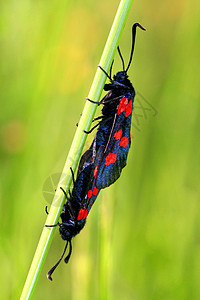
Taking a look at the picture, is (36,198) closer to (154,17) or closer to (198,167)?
(198,167)

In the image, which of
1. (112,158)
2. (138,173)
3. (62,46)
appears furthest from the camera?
(62,46)

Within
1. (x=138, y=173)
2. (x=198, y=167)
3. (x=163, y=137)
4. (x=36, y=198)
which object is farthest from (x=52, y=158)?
(x=198, y=167)

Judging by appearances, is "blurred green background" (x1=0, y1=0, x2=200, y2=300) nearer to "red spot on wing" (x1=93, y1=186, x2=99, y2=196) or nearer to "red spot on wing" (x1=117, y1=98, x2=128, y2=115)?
"red spot on wing" (x1=93, y1=186, x2=99, y2=196)

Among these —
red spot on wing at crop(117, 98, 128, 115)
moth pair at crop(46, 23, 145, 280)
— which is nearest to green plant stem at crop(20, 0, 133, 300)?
moth pair at crop(46, 23, 145, 280)

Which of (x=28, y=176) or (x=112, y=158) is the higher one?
(x=112, y=158)

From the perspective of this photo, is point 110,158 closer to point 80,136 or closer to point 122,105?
point 122,105

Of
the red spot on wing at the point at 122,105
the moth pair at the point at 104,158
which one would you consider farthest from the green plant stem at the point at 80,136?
the red spot on wing at the point at 122,105

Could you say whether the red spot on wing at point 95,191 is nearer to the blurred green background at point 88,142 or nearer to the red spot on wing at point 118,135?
the blurred green background at point 88,142
